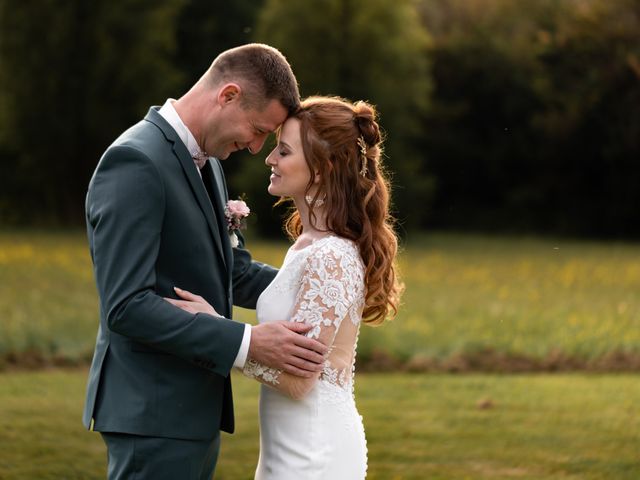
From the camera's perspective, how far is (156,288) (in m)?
3.62

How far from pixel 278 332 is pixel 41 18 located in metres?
33.2

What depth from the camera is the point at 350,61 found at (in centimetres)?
3394

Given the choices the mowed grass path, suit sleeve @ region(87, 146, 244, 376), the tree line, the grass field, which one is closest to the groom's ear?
suit sleeve @ region(87, 146, 244, 376)

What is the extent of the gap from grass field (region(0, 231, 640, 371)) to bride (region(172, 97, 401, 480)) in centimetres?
424

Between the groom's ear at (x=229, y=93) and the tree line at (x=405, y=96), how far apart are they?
89.6 ft

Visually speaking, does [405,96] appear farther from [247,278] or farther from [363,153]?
[363,153]

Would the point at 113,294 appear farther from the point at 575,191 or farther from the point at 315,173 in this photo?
the point at 575,191

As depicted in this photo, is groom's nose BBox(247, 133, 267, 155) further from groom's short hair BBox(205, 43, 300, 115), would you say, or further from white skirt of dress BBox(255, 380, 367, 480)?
white skirt of dress BBox(255, 380, 367, 480)

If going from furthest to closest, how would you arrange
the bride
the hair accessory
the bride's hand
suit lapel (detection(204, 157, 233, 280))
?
the hair accessory, suit lapel (detection(204, 157, 233, 280)), the bride, the bride's hand

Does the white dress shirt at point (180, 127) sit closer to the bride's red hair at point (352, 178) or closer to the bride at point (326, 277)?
the bride at point (326, 277)

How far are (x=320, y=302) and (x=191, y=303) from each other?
0.47 meters

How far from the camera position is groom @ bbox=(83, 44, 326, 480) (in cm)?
345

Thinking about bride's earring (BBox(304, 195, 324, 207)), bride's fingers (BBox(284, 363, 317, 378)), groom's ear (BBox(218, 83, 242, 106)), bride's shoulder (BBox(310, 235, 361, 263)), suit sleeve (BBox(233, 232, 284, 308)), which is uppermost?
groom's ear (BBox(218, 83, 242, 106))

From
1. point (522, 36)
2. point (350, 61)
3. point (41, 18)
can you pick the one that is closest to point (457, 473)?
point (350, 61)
